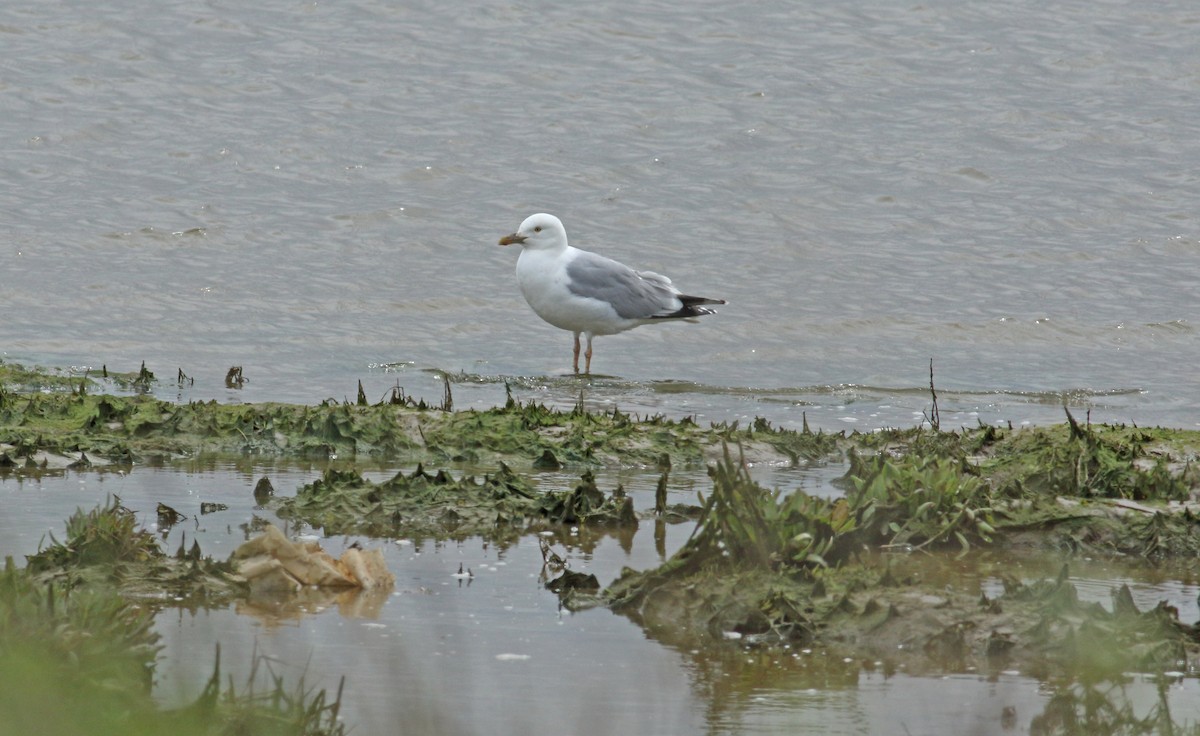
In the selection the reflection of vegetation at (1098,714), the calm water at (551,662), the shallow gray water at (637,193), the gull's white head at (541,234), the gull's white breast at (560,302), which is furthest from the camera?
the gull's white head at (541,234)

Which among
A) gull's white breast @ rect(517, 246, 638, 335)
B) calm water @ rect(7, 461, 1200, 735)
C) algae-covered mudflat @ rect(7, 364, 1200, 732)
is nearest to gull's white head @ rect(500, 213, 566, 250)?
gull's white breast @ rect(517, 246, 638, 335)

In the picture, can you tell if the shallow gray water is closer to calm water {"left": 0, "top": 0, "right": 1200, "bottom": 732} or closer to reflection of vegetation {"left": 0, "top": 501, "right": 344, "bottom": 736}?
calm water {"left": 0, "top": 0, "right": 1200, "bottom": 732}

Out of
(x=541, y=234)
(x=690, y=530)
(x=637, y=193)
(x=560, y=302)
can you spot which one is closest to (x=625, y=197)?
(x=637, y=193)

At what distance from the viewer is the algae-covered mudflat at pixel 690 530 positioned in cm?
381

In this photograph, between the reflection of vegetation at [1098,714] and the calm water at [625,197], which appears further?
the calm water at [625,197]

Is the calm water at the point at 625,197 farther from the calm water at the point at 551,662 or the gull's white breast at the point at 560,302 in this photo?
the gull's white breast at the point at 560,302

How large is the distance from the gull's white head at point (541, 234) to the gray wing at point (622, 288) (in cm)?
34

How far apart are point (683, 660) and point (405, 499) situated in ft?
5.92

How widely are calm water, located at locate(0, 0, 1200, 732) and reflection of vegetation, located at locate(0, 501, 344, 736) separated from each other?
1317 mm

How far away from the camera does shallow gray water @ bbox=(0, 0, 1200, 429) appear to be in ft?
42.3

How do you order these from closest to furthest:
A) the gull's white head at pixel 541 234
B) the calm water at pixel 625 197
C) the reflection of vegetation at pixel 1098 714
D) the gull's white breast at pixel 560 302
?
1. the reflection of vegetation at pixel 1098 714
2. the calm water at pixel 625 197
3. the gull's white breast at pixel 560 302
4. the gull's white head at pixel 541 234

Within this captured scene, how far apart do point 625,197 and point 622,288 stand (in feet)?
17.8

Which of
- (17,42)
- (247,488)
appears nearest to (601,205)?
(17,42)

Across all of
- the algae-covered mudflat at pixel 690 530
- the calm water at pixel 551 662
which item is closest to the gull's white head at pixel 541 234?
the algae-covered mudflat at pixel 690 530
